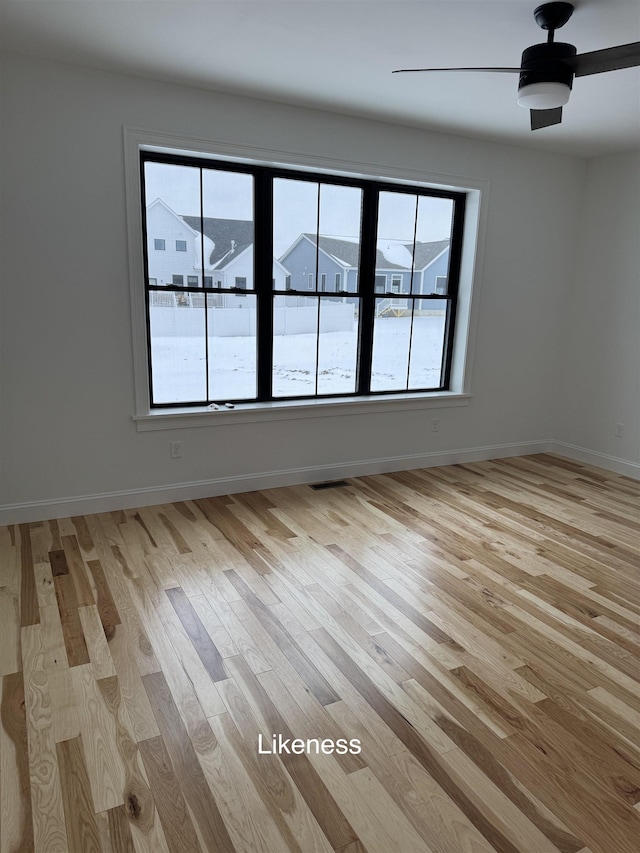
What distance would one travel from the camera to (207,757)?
1793mm

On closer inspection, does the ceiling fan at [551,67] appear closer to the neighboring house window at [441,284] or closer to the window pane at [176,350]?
the window pane at [176,350]

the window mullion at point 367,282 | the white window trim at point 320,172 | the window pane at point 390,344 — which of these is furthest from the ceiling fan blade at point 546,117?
the window pane at point 390,344

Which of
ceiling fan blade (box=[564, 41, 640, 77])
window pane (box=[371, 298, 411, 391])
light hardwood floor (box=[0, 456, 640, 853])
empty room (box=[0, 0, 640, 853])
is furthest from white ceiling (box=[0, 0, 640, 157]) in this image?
light hardwood floor (box=[0, 456, 640, 853])

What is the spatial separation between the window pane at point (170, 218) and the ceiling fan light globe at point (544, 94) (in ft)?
7.20

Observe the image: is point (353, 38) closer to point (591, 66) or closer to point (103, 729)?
point (591, 66)

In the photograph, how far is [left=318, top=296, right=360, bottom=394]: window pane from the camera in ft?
14.4

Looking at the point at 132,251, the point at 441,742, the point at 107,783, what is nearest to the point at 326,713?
the point at 441,742

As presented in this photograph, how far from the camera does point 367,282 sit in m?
4.45

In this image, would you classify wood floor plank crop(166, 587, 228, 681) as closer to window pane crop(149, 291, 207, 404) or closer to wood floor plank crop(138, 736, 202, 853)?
wood floor plank crop(138, 736, 202, 853)

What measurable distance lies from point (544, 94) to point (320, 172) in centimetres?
204

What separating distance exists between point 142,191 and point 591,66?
2.62 metres

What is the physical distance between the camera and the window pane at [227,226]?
3.78 metres

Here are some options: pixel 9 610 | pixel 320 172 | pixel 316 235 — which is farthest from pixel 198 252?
pixel 9 610

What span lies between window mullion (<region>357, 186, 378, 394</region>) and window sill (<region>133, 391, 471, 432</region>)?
8.5 inches
